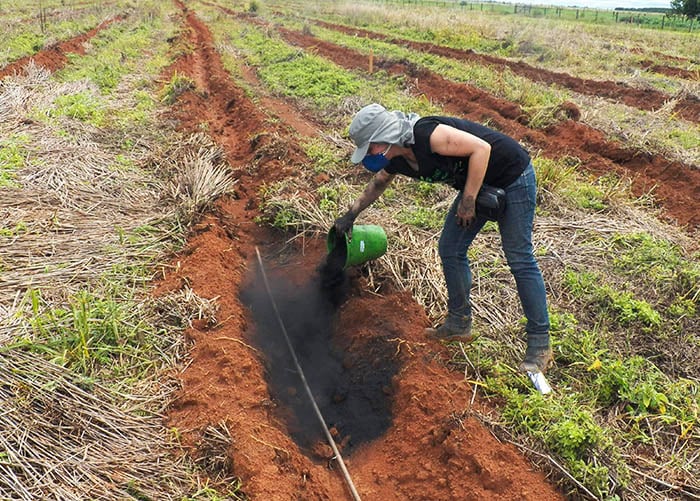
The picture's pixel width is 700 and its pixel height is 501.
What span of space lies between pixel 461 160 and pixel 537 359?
1.44 metres

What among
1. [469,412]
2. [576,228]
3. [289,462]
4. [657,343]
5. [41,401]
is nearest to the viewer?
[41,401]

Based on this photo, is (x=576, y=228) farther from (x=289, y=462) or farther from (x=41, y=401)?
(x=41, y=401)

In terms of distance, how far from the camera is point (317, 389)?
3727 millimetres

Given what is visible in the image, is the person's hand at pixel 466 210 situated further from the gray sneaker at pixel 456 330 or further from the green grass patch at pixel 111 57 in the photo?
the green grass patch at pixel 111 57

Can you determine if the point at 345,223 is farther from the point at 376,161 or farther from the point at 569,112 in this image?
the point at 569,112

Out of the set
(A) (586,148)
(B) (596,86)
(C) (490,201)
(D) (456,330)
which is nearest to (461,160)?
(C) (490,201)

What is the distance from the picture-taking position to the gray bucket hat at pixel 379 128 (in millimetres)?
2852

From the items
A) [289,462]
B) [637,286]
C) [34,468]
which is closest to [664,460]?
[637,286]

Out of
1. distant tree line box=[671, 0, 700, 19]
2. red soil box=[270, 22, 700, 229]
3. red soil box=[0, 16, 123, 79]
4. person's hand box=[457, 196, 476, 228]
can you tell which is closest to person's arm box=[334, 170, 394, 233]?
person's hand box=[457, 196, 476, 228]

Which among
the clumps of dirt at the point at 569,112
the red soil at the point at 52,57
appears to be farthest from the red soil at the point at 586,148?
the red soil at the point at 52,57

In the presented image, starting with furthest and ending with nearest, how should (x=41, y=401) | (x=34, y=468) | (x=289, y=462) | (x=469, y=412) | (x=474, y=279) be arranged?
(x=474, y=279), (x=469, y=412), (x=289, y=462), (x=41, y=401), (x=34, y=468)

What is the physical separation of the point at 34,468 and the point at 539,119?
8701mm

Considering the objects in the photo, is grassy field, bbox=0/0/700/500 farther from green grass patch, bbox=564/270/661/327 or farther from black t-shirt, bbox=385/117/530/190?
black t-shirt, bbox=385/117/530/190

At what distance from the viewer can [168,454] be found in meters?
2.69
